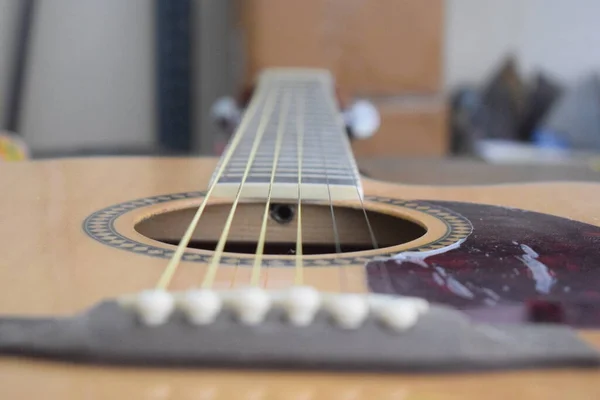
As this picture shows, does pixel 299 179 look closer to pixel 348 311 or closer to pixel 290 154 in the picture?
pixel 290 154

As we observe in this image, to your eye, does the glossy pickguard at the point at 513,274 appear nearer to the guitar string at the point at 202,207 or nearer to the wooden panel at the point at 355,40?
the guitar string at the point at 202,207

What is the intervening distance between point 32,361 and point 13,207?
0.32 meters

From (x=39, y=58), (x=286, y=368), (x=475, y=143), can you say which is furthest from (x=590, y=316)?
(x=475, y=143)

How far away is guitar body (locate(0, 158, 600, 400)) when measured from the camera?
0.25 meters

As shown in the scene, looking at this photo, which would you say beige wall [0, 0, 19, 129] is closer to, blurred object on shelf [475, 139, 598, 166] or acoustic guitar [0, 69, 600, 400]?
acoustic guitar [0, 69, 600, 400]

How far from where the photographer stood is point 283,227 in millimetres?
607

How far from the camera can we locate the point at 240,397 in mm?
239

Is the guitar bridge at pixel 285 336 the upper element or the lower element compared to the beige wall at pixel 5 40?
lower

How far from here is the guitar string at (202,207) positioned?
1.17 feet

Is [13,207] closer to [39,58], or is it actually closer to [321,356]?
[321,356]

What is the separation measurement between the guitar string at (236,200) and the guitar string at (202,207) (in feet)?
0.06

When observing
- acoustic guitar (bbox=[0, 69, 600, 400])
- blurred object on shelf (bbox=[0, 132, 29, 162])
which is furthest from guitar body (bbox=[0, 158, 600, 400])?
blurred object on shelf (bbox=[0, 132, 29, 162])

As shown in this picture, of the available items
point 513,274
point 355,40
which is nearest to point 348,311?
point 513,274

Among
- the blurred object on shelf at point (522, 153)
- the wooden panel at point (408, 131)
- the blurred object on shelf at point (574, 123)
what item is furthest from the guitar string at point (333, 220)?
the blurred object on shelf at point (574, 123)
